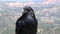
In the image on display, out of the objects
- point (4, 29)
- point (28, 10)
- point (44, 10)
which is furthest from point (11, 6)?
point (28, 10)

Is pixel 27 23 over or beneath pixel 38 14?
over

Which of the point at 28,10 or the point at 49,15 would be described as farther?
the point at 49,15

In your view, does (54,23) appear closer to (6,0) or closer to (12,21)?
(12,21)

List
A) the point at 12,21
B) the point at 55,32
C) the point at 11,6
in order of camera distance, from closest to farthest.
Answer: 1. the point at 55,32
2. the point at 12,21
3. the point at 11,6

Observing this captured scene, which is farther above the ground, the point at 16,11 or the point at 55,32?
the point at 16,11

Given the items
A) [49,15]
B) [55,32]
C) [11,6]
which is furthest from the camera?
[11,6]

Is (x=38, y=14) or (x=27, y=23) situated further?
(x=38, y=14)

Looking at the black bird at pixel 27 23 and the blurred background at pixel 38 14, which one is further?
the blurred background at pixel 38 14

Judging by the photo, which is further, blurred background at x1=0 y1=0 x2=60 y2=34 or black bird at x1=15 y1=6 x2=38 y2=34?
blurred background at x1=0 y1=0 x2=60 y2=34
